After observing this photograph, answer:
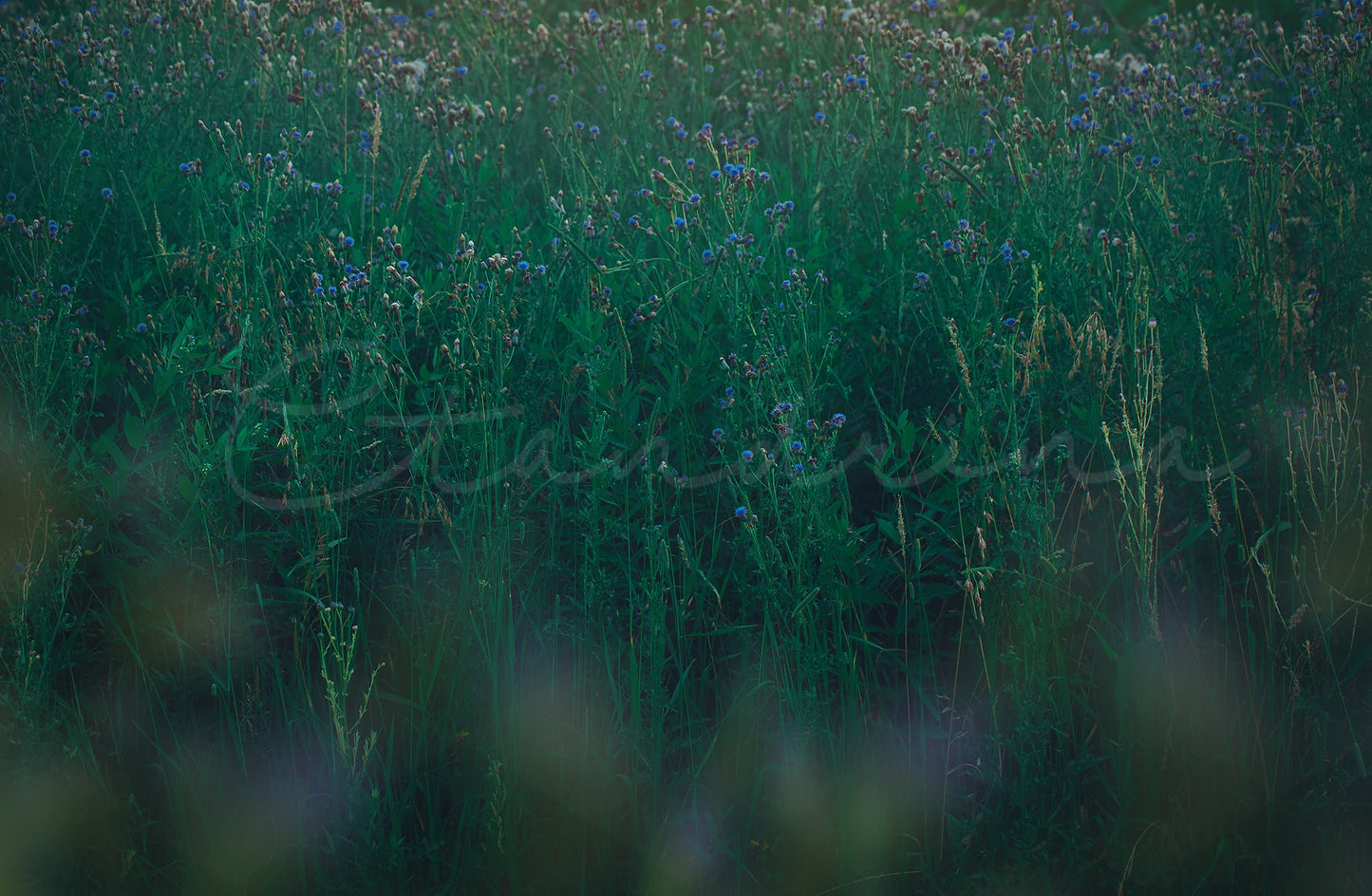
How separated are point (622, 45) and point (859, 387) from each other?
269 centimetres

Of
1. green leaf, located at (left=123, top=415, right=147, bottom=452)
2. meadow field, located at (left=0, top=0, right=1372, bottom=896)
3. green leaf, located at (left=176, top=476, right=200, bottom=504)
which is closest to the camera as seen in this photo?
meadow field, located at (left=0, top=0, right=1372, bottom=896)

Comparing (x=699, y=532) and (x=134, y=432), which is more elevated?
(x=134, y=432)

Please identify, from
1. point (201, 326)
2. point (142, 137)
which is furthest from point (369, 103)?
point (201, 326)

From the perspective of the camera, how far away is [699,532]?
298 centimetres

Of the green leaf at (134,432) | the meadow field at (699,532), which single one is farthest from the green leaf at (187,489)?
the green leaf at (134,432)

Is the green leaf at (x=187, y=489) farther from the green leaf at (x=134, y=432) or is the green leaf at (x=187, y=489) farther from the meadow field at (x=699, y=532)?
the green leaf at (x=134, y=432)

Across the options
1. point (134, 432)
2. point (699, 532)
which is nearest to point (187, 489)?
point (134, 432)

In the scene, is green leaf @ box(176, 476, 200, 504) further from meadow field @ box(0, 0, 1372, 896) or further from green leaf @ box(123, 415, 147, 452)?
green leaf @ box(123, 415, 147, 452)

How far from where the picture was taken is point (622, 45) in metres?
5.18

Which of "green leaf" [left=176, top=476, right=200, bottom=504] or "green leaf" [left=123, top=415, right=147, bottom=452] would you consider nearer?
"green leaf" [left=176, top=476, right=200, bottom=504]

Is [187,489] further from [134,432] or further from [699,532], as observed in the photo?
[699,532]

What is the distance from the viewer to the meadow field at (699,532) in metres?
2.35

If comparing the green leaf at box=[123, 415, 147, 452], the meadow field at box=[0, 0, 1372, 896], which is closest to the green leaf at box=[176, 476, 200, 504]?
the meadow field at box=[0, 0, 1372, 896]

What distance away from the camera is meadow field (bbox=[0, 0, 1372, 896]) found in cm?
235
